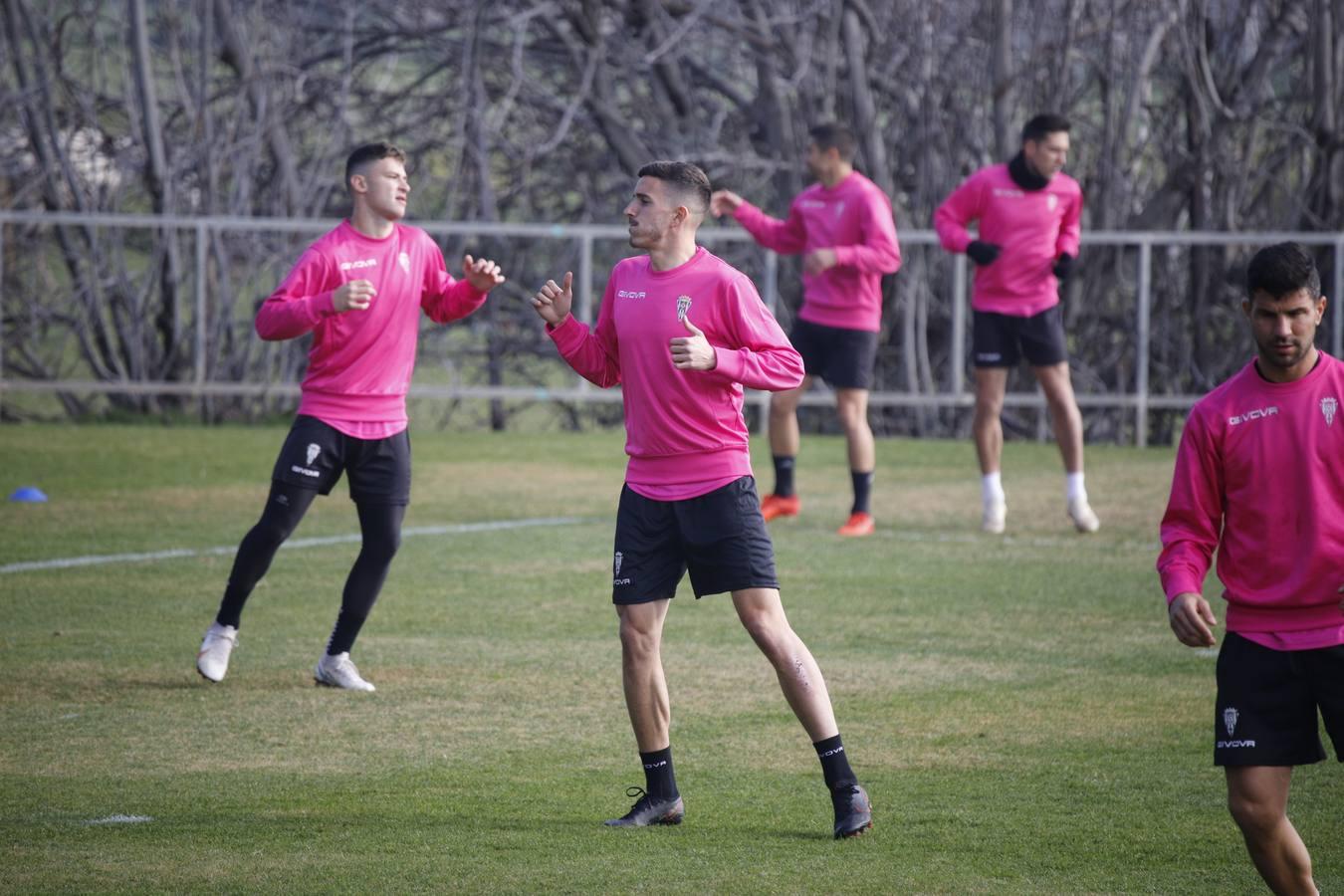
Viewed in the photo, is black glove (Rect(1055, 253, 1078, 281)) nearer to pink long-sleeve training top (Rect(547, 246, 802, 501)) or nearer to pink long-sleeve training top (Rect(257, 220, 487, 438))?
pink long-sleeve training top (Rect(257, 220, 487, 438))

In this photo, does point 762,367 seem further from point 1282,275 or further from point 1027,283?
point 1027,283

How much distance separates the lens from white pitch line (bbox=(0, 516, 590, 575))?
9.55 metres

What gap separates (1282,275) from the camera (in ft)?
13.3

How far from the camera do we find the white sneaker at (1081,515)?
36.9 ft

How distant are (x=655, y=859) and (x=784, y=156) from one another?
50.1 ft

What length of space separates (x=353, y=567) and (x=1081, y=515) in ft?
18.4

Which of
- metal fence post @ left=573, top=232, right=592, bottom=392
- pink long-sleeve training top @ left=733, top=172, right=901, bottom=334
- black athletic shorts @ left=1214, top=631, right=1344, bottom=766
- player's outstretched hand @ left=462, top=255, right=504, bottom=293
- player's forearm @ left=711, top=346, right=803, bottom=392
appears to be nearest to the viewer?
black athletic shorts @ left=1214, top=631, right=1344, bottom=766

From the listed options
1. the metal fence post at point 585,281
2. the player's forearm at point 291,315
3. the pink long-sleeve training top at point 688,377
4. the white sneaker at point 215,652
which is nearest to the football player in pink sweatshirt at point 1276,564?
the pink long-sleeve training top at point 688,377

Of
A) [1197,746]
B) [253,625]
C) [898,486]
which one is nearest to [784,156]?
[898,486]

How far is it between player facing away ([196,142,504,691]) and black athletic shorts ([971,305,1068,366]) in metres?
4.83

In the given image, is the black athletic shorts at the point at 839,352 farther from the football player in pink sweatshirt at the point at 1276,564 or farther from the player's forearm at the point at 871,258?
the football player in pink sweatshirt at the point at 1276,564

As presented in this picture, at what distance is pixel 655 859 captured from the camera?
15.9 feet

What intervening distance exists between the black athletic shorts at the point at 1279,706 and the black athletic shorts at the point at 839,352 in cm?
702

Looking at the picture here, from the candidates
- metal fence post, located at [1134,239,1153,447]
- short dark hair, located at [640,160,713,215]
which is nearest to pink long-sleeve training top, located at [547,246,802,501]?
short dark hair, located at [640,160,713,215]
